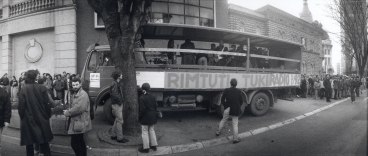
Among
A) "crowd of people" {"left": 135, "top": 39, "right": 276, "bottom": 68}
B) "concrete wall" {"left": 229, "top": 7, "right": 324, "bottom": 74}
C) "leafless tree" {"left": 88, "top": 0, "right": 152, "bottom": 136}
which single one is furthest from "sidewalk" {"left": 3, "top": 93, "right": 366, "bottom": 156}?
"concrete wall" {"left": 229, "top": 7, "right": 324, "bottom": 74}

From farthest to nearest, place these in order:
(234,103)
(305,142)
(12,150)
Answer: (234,103) → (305,142) → (12,150)

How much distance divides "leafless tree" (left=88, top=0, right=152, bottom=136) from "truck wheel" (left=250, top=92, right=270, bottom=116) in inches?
186

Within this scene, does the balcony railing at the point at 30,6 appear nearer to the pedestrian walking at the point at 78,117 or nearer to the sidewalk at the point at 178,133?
the sidewalk at the point at 178,133

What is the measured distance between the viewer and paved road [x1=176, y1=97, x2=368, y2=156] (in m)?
5.54

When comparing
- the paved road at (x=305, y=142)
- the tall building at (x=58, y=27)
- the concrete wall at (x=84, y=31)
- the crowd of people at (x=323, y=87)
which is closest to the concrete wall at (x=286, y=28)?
the crowd of people at (x=323, y=87)

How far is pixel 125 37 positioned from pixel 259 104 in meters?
5.72

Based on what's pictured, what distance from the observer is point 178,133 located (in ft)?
24.4

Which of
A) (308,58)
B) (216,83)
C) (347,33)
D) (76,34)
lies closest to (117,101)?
(216,83)

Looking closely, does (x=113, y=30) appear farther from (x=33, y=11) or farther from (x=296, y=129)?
(x=33, y=11)

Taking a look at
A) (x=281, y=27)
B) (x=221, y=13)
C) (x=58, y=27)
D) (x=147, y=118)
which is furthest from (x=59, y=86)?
(x=281, y=27)

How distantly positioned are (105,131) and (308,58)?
1309 inches

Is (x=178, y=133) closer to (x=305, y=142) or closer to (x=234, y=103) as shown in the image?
(x=234, y=103)

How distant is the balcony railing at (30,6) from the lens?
1385 centimetres

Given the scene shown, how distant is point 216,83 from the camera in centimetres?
871
